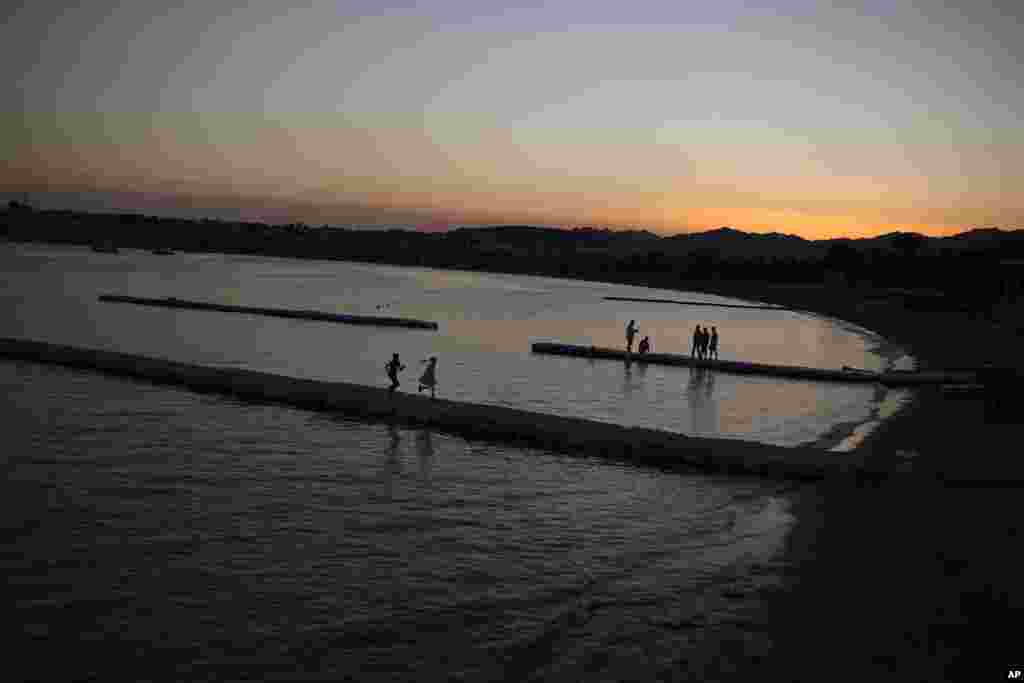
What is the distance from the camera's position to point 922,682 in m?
7.85

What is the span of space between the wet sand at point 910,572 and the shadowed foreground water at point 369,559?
484 mm

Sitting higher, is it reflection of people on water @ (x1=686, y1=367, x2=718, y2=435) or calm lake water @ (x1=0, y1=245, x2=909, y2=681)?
reflection of people on water @ (x1=686, y1=367, x2=718, y2=435)

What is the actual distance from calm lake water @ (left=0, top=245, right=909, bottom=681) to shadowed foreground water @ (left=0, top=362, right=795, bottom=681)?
40 mm

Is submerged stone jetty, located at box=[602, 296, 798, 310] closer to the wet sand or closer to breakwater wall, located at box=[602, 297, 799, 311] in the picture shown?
breakwater wall, located at box=[602, 297, 799, 311]

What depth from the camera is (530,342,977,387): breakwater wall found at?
28.9 meters

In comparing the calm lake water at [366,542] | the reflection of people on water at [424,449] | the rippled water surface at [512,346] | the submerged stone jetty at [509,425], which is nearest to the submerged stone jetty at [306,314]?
the rippled water surface at [512,346]

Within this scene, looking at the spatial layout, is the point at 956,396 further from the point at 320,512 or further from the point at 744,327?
the point at 744,327

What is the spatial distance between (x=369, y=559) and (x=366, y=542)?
0.66m

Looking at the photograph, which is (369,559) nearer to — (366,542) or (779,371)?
(366,542)

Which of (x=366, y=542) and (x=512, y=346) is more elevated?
(x=512, y=346)

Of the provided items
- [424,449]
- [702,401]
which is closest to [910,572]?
[424,449]

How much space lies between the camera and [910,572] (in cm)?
1053

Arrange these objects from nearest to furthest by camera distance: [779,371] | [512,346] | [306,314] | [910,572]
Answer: [910,572] < [779,371] < [512,346] < [306,314]

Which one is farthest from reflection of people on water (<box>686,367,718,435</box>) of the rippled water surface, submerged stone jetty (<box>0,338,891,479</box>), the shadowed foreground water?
the shadowed foreground water
